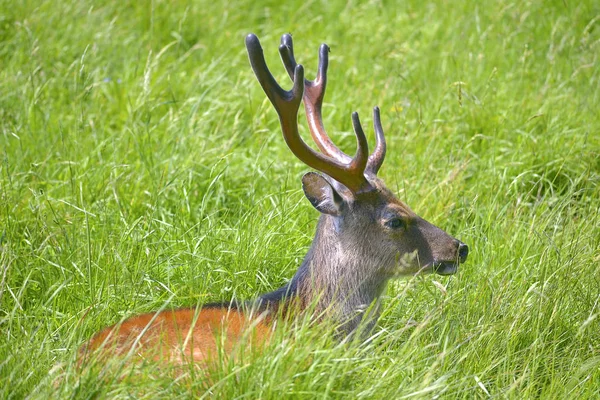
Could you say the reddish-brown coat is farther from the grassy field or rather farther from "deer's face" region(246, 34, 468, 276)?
"deer's face" region(246, 34, 468, 276)

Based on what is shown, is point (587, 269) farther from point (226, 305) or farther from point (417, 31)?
point (417, 31)

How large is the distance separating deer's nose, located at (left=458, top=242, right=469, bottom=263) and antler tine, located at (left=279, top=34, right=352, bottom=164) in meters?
0.56

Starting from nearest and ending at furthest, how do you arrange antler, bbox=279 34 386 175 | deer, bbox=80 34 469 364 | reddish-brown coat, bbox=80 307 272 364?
1. reddish-brown coat, bbox=80 307 272 364
2. deer, bbox=80 34 469 364
3. antler, bbox=279 34 386 175

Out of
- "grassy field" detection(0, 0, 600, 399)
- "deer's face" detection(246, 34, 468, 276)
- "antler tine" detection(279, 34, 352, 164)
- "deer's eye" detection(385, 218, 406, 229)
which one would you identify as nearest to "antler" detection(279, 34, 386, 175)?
"antler tine" detection(279, 34, 352, 164)

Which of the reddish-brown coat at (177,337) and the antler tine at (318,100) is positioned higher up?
the antler tine at (318,100)

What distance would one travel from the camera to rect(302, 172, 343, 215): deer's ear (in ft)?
12.7

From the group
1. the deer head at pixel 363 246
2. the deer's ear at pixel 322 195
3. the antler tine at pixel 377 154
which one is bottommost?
the deer head at pixel 363 246

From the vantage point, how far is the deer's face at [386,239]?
396cm

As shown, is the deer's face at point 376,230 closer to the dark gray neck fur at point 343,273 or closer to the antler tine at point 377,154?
the dark gray neck fur at point 343,273

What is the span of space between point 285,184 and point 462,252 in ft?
3.04

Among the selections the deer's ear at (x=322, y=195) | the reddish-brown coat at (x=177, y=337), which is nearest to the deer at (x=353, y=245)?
the deer's ear at (x=322, y=195)

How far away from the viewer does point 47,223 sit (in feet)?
14.3

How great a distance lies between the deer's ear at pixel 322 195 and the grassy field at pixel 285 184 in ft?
1.37

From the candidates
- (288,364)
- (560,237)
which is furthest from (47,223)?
(560,237)
